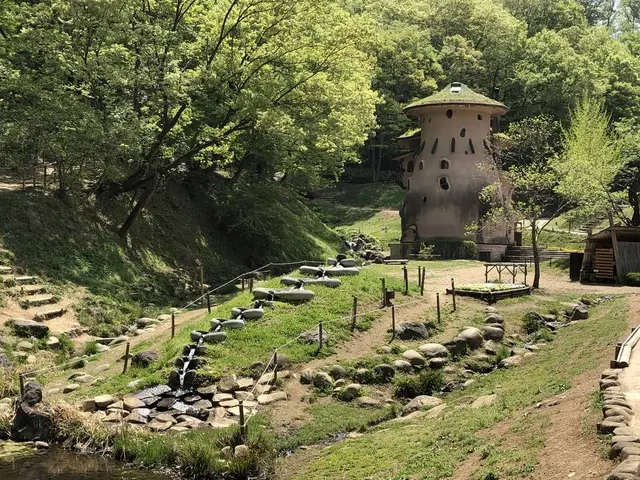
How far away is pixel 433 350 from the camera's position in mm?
→ 20828

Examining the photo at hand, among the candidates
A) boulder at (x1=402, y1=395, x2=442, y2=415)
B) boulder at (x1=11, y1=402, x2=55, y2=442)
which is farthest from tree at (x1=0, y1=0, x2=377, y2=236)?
boulder at (x1=402, y1=395, x2=442, y2=415)

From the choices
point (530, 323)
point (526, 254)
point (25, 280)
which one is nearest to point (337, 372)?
point (530, 323)

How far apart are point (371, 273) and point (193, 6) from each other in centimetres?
1555

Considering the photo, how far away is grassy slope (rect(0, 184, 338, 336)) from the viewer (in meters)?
26.1

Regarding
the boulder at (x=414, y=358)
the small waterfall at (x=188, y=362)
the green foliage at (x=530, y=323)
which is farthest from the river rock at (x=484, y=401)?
the green foliage at (x=530, y=323)

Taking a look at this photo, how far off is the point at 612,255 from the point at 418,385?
20065mm

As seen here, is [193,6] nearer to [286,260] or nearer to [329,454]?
[286,260]

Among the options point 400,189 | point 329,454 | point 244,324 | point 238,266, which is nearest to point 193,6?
point 238,266

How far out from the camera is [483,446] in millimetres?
11484

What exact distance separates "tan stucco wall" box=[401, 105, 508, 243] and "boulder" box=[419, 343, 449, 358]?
91.2ft

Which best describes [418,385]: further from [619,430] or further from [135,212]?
[135,212]

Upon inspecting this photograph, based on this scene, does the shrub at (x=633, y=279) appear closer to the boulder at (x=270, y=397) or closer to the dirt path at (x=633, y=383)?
the dirt path at (x=633, y=383)

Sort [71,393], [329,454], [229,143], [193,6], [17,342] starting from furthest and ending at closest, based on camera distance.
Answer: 1. [229,143]
2. [193,6]
3. [17,342]
4. [71,393]
5. [329,454]

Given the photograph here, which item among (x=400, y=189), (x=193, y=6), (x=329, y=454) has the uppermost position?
(x=193, y=6)
